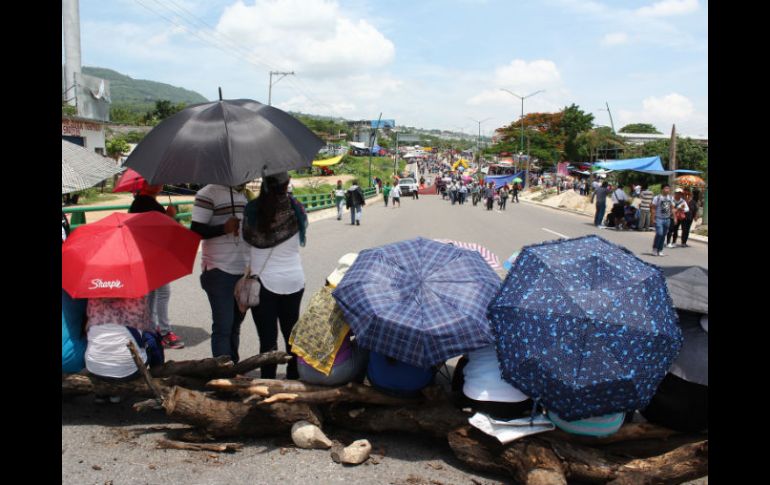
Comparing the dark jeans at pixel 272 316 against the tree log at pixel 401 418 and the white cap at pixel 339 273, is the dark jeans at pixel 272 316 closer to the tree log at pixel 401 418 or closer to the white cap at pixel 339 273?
the white cap at pixel 339 273

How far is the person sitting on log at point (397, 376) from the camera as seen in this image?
11.3 ft

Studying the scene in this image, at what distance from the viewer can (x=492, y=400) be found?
3.17 meters

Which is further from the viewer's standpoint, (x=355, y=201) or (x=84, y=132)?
(x=84, y=132)

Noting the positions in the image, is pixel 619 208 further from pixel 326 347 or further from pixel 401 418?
pixel 326 347

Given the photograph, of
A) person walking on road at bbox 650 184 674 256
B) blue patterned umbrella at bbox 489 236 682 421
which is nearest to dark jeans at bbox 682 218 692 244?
person walking on road at bbox 650 184 674 256

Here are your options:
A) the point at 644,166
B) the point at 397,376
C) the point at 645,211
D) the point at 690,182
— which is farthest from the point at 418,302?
the point at 690,182

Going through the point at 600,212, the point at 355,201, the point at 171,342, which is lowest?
the point at 171,342

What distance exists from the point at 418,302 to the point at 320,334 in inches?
27.8

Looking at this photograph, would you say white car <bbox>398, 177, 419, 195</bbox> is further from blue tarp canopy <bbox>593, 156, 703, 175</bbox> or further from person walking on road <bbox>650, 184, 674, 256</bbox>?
person walking on road <bbox>650, 184, 674, 256</bbox>

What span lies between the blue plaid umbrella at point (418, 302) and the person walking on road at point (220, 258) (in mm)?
1140

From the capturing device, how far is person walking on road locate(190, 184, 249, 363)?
Answer: 13.7 ft

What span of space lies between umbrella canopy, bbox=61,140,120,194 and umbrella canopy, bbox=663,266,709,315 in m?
4.37

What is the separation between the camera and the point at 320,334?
3541mm

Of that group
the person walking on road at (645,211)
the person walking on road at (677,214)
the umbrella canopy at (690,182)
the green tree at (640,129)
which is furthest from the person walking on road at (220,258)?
the green tree at (640,129)
